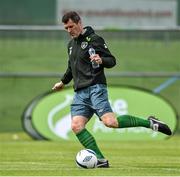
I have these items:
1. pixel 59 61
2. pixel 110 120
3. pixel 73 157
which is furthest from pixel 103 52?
pixel 59 61

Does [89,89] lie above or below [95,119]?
above

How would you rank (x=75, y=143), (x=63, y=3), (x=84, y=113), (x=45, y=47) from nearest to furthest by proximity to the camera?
(x=84, y=113), (x=75, y=143), (x=45, y=47), (x=63, y=3)

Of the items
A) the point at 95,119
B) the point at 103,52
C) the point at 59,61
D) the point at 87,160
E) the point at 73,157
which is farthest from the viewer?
the point at 59,61

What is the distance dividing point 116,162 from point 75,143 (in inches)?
187

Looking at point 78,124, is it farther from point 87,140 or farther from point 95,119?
point 95,119

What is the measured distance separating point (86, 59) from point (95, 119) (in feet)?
20.0

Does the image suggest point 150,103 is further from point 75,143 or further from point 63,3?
point 63,3

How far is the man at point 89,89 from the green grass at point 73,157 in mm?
527

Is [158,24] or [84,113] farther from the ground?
[84,113]

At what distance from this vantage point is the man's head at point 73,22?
11336mm

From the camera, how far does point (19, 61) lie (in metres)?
19.2

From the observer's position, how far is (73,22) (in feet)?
37.3

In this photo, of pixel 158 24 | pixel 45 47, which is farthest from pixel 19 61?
pixel 158 24

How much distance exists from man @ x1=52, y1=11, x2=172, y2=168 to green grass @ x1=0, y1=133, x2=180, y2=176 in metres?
0.53
